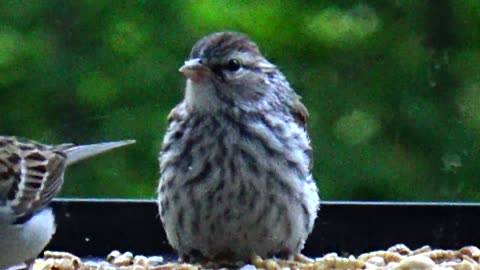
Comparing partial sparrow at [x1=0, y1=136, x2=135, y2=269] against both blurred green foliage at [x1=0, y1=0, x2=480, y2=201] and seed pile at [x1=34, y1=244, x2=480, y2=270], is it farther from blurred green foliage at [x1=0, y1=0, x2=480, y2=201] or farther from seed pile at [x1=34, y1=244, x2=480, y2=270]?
blurred green foliage at [x1=0, y1=0, x2=480, y2=201]

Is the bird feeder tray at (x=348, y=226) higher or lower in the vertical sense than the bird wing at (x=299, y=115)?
lower

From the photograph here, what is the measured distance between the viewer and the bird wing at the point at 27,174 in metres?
3.80

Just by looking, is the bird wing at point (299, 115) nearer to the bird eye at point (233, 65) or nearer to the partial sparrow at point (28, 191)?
the bird eye at point (233, 65)

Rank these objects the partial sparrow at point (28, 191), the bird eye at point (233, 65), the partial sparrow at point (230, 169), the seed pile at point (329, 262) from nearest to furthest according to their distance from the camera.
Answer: the seed pile at point (329, 262), the partial sparrow at point (28, 191), the partial sparrow at point (230, 169), the bird eye at point (233, 65)

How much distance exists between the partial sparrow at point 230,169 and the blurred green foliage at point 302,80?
2.25m

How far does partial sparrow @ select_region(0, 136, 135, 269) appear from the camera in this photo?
362 cm

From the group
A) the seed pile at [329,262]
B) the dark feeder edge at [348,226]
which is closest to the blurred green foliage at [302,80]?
the dark feeder edge at [348,226]

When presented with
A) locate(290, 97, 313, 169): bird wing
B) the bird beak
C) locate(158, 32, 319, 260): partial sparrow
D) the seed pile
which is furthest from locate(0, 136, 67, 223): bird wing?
locate(290, 97, 313, 169): bird wing

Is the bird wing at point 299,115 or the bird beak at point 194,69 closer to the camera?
the bird beak at point 194,69

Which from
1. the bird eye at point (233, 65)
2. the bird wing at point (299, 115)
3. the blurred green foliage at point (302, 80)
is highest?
the bird eye at point (233, 65)

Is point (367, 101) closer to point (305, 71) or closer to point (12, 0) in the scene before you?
point (305, 71)

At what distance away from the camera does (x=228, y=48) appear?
3.86 meters

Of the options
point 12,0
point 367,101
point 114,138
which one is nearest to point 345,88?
point 367,101

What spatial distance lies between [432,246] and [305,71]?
8.65 feet
